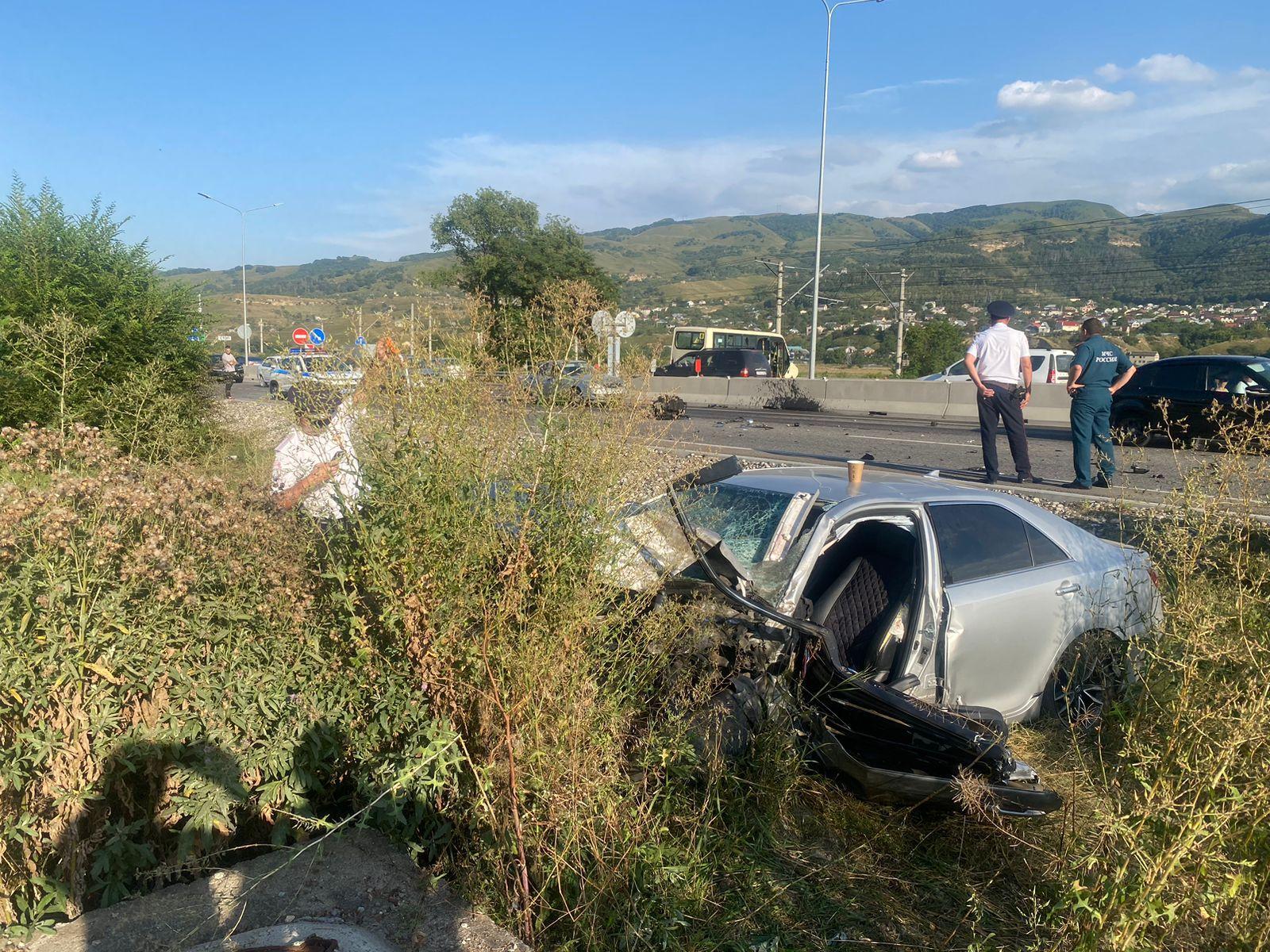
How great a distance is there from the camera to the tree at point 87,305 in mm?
8633

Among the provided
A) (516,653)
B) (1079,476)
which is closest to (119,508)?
(516,653)

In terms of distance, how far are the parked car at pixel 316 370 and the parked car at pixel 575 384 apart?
2.35 ft

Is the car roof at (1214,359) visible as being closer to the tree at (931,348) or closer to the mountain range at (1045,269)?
the mountain range at (1045,269)

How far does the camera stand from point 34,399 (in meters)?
8.69

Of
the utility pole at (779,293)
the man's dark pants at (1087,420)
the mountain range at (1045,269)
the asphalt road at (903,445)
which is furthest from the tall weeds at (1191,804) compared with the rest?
the utility pole at (779,293)

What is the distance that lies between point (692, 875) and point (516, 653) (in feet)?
3.27

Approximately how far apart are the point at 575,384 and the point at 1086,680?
301cm

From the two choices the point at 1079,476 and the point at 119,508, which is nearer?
the point at 119,508

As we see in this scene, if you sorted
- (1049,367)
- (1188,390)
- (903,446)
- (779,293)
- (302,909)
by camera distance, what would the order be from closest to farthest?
1. (302,909)
2. (1188,390)
3. (903,446)
4. (1049,367)
5. (779,293)

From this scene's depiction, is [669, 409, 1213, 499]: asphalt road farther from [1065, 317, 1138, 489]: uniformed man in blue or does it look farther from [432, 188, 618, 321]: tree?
[432, 188, 618, 321]: tree

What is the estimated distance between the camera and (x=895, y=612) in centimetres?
476

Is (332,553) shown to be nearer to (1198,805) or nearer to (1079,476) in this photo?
(1198,805)

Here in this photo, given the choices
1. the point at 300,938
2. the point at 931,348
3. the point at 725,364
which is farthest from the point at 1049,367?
the point at 931,348

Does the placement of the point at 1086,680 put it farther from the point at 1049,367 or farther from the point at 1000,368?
the point at 1049,367
